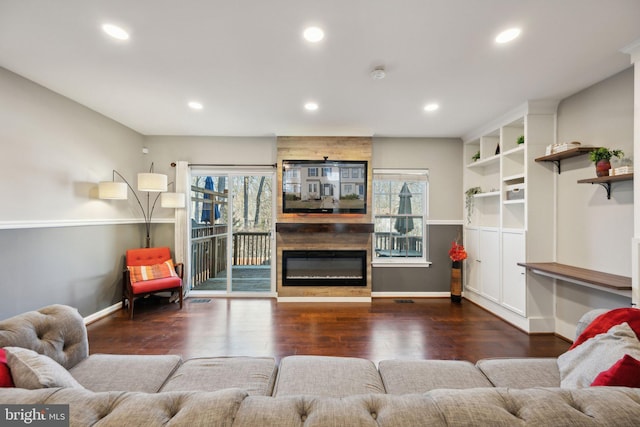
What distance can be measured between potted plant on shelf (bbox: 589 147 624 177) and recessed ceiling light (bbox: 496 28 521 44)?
4.74 ft

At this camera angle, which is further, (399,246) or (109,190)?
(399,246)

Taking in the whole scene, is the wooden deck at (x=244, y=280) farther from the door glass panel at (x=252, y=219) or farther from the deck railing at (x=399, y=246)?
the deck railing at (x=399, y=246)

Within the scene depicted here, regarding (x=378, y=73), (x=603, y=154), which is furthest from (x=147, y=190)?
(x=603, y=154)

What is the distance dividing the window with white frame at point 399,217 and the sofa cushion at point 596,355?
10.6ft

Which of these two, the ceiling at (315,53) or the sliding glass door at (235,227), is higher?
the ceiling at (315,53)

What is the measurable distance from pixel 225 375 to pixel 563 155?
371 cm

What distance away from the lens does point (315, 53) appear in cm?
224

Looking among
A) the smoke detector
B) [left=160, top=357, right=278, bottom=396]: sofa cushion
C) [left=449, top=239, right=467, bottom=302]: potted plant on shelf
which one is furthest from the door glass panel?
[left=160, top=357, right=278, bottom=396]: sofa cushion

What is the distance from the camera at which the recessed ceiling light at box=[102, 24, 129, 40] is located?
1945 millimetres

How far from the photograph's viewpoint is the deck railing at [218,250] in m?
4.81

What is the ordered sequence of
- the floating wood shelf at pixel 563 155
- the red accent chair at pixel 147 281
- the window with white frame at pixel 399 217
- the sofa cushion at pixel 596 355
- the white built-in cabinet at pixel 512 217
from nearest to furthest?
1. the sofa cushion at pixel 596 355
2. the floating wood shelf at pixel 563 155
3. the white built-in cabinet at pixel 512 217
4. the red accent chair at pixel 147 281
5. the window with white frame at pixel 399 217

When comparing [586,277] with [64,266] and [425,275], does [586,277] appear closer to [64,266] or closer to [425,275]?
[425,275]

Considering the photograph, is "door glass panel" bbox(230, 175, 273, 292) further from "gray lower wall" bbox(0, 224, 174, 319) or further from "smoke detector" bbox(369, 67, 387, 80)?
"smoke detector" bbox(369, 67, 387, 80)

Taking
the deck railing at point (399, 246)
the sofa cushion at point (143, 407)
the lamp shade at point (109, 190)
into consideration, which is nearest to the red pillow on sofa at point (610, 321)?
the sofa cushion at point (143, 407)
